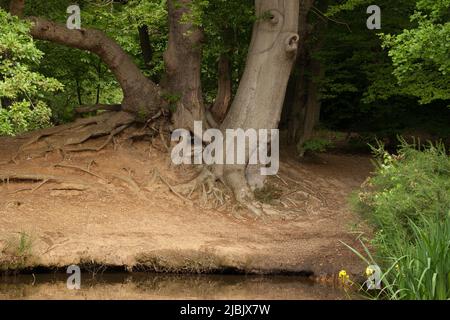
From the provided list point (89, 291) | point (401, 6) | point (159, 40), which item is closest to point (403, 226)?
point (89, 291)

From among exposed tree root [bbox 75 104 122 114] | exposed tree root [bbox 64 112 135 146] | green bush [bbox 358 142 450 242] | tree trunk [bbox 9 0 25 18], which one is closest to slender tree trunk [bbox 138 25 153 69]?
exposed tree root [bbox 75 104 122 114]

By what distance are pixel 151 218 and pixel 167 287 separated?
124 inches

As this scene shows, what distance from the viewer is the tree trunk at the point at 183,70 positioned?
16891 millimetres

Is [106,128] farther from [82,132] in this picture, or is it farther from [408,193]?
[408,193]

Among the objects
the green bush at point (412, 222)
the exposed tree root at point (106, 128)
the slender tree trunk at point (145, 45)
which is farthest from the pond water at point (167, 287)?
the slender tree trunk at point (145, 45)

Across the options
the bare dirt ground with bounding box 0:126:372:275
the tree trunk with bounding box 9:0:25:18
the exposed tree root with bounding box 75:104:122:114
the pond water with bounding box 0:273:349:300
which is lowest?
the pond water with bounding box 0:273:349:300

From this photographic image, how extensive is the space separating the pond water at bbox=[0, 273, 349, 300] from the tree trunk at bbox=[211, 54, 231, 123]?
6444 mm

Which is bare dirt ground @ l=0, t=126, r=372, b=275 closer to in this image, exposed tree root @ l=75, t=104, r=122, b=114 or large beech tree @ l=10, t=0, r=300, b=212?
large beech tree @ l=10, t=0, r=300, b=212

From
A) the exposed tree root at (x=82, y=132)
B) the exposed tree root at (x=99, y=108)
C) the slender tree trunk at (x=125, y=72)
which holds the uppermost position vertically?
the slender tree trunk at (x=125, y=72)

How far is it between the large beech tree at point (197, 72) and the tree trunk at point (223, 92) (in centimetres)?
52

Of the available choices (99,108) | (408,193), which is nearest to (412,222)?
(408,193)

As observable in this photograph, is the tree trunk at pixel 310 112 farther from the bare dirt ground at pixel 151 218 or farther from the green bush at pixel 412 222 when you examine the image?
the green bush at pixel 412 222

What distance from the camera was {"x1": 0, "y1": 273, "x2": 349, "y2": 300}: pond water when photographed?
10.5 metres

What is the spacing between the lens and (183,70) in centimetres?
1711
